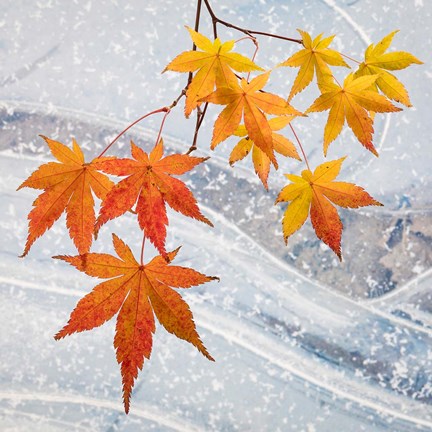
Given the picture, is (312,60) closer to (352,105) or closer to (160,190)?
(352,105)

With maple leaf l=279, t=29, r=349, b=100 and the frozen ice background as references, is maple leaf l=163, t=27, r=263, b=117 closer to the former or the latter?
maple leaf l=279, t=29, r=349, b=100


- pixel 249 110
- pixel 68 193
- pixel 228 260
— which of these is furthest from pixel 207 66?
pixel 228 260

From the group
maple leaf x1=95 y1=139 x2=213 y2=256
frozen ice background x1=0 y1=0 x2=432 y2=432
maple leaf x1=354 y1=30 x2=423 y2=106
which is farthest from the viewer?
frozen ice background x1=0 y1=0 x2=432 y2=432

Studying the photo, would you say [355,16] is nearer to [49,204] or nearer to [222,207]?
[222,207]

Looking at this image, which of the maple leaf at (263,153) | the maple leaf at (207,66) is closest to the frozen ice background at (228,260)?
the maple leaf at (263,153)

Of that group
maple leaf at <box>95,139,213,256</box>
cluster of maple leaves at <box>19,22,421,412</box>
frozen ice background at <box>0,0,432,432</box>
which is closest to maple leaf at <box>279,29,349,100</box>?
cluster of maple leaves at <box>19,22,421,412</box>

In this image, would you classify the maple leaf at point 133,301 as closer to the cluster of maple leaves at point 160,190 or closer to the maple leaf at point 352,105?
the cluster of maple leaves at point 160,190

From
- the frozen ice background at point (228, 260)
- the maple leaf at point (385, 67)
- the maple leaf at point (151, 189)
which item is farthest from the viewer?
the frozen ice background at point (228, 260)
